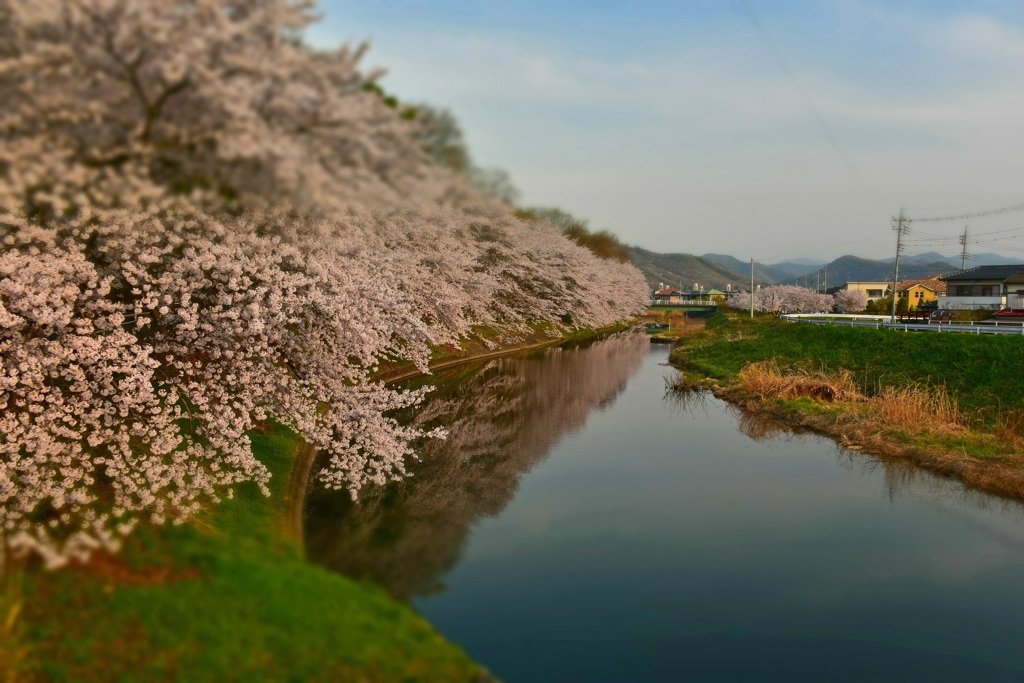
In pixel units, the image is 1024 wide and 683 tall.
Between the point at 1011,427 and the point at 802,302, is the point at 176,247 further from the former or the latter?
the point at 802,302

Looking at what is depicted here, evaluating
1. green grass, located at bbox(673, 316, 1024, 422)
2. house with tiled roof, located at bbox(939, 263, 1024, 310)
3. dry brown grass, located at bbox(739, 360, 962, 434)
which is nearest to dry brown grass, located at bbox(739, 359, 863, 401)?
dry brown grass, located at bbox(739, 360, 962, 434)

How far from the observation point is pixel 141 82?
19.9 feet

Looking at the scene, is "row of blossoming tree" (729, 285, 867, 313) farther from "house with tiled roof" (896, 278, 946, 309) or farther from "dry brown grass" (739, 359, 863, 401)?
"dry brown grass" (739, 359, 863, 401)

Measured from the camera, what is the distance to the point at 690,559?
1414cm

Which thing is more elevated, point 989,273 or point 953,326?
point 989,273

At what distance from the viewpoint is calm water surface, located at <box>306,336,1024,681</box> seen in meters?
10.7

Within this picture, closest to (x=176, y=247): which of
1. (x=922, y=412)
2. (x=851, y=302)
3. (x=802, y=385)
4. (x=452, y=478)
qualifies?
(x=452, y=478)

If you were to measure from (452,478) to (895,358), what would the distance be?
80.2 feet

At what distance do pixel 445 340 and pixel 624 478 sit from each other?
11838mm

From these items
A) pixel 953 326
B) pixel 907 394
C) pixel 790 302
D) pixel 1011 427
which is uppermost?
pixel 790 302

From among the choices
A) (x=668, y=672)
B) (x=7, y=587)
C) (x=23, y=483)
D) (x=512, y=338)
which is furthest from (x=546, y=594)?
(x=512, y=338)

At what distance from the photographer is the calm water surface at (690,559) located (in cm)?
1066

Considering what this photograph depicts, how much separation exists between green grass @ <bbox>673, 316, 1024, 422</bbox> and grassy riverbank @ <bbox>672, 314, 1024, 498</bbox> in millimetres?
55

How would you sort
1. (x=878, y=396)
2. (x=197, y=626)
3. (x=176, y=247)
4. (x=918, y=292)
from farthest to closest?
1. (x=918, y=292)
2. (x=878, y=396)
3. (x=176, y=247)
4. (x=197, y=626)
